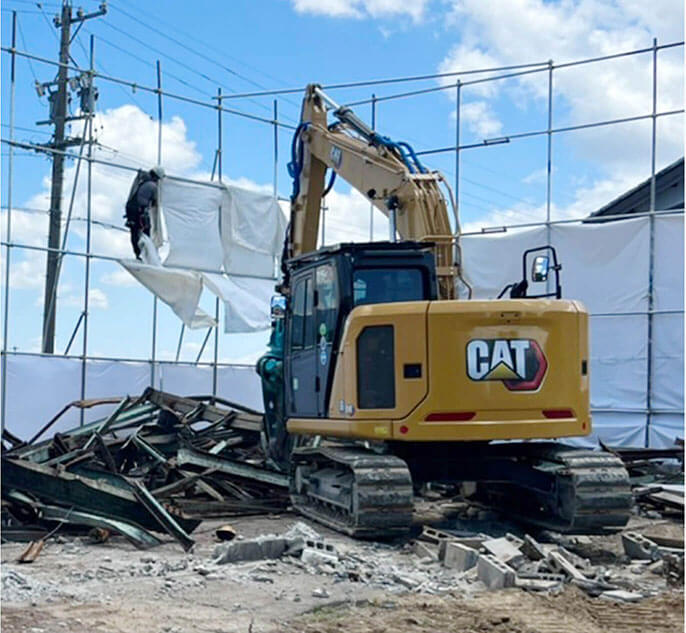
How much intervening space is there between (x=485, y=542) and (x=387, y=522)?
962 millimetres

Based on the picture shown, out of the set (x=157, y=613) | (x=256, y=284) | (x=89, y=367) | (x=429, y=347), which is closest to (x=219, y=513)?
(x=429, y=347)

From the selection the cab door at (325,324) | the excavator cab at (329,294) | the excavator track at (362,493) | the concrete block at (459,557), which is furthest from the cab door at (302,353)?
the concrete block at (459,557)

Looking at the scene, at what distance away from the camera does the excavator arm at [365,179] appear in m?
10.7

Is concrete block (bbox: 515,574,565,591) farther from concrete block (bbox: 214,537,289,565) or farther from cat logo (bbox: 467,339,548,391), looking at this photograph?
cat logo (bbox: 467,339,548,391)

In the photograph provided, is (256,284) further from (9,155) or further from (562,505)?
(562,505)

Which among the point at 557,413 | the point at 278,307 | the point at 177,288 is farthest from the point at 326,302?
the point at 177,288

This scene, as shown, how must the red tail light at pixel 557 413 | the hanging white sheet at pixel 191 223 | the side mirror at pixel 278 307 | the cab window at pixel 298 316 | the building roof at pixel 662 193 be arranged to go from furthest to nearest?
1. the building roof at pixel 662 193
2. the hanging white sheet at pixel 191 223
3. the side mirror at pixel 278 307
4. the cab window at pixel 298 316
5. the red tail light at pixel 557 413

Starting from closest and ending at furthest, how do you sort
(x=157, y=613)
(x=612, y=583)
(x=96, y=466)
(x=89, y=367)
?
(x=157, y=613) → (x=612, y=583) → (x=96, y=466) → (x=89, y=367)

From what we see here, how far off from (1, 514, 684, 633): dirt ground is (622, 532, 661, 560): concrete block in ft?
2.27

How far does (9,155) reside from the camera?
15.7 metres

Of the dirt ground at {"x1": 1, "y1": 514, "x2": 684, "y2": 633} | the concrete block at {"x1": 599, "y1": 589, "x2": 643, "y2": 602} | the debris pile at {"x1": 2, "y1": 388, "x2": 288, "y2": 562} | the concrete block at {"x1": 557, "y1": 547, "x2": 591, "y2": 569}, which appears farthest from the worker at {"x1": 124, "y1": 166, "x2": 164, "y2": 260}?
the concrete block at {"x1": 599, "y1": 589, "x2": 643, "y2": 602}

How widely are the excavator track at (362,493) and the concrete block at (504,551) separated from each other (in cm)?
94

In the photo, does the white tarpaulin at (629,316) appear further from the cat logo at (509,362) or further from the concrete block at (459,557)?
the concrete block at (459,557)

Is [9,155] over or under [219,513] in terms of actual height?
over
